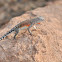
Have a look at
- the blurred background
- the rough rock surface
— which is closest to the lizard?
the rough rock surface

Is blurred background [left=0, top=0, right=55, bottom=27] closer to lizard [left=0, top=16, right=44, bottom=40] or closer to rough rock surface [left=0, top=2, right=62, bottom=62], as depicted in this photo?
lizard [left=0, top=16, right=44, bottom=40]

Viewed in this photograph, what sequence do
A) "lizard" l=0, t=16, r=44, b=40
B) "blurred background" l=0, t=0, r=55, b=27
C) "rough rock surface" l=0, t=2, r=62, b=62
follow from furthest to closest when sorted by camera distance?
1. "blurred background" l=0, t=0, r=55, b=27
2. "lizard" l=0, t=16, r=44, b=40
3. "rough rock surface" l=0, t=2, r=62, b=62

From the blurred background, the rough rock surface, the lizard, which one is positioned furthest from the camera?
the blurred background

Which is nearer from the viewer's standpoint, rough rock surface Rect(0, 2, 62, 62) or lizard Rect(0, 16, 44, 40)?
rough rock surface Rect(0, 2, 62, 62)

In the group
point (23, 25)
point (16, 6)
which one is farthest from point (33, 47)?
point (16, 6)

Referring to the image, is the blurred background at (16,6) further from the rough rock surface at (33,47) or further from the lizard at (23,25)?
the rough rock surface at (33,47)

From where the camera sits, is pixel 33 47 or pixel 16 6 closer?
pixel 33 47

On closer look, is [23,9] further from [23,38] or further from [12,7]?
[23,38]

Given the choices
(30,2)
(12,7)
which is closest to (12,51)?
(12,7)

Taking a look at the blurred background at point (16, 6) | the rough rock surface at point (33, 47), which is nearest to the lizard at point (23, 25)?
the rough rock surface at point (33, 47)

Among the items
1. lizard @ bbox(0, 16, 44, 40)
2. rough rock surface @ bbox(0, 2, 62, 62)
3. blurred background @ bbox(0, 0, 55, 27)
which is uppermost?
lizard @ bbox(0, 16, 44, 40)

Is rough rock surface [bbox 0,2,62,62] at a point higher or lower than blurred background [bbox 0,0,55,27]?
higher

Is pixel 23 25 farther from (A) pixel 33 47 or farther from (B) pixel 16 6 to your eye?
(B) pixel 16 6
